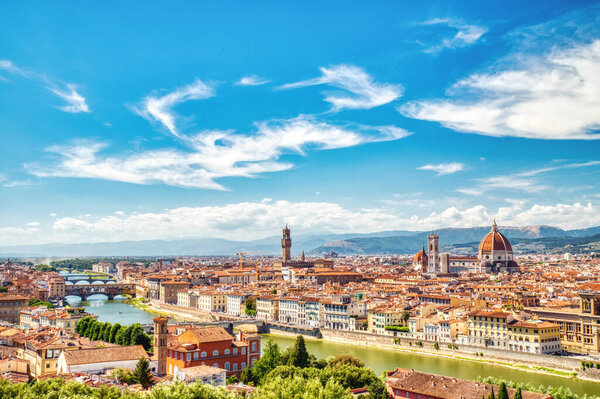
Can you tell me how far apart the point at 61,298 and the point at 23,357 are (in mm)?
48288

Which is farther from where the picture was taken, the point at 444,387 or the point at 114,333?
the point at 114,333

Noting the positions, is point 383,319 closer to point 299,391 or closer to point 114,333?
point 114,333

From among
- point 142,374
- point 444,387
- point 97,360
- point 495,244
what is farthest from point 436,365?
point 495,244

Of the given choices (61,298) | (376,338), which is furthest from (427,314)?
(61,298)

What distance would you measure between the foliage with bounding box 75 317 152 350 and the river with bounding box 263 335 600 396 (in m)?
9.52

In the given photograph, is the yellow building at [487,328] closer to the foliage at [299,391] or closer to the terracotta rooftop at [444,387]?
the terracotta rooftop at [444,387]

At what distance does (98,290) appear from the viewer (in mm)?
79375

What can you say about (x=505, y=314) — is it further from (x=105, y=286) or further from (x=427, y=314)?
(x=105, y=286)

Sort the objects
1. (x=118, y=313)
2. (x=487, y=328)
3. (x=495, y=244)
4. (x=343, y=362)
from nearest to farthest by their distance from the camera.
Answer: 1. (x=343, y=362)
2. (x=487, y=328)
3. (x=118, y=313)
4. (x=495, y=244)

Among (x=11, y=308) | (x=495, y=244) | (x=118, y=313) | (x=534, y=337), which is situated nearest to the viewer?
(x=534, y=337)

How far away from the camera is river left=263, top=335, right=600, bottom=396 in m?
25.6

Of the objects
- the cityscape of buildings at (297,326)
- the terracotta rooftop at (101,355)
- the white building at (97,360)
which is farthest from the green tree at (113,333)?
the white building at (97,360)

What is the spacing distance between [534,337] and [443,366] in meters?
4.95

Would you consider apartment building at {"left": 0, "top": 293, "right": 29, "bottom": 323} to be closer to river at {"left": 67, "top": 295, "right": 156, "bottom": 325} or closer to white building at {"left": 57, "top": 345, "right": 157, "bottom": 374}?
river at {"left": 67, "top": 295, "right": 156, "bottom": 325}
